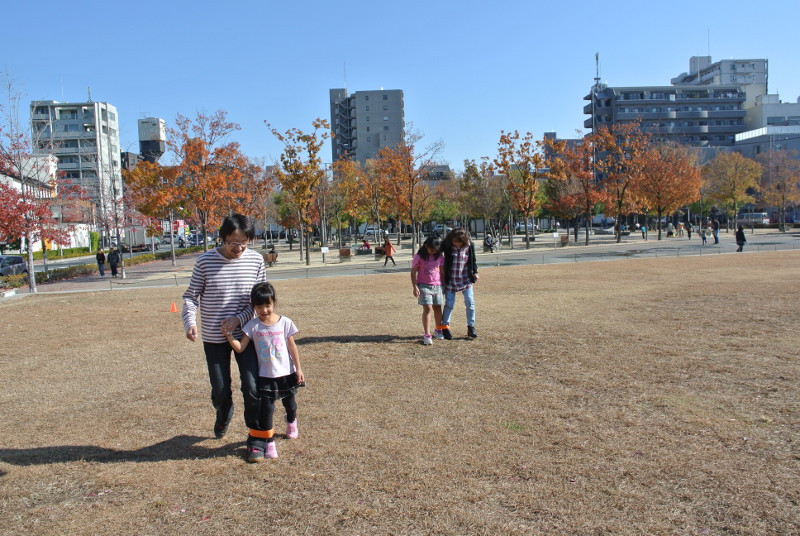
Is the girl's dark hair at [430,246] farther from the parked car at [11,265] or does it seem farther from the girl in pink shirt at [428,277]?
the parked car at [11,265]

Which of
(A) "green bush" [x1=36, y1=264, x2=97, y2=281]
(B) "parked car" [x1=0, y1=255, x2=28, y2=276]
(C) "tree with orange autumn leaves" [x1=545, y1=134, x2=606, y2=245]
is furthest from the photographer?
(C) "tree with orange autumn leaves" [x1=545, y1=134, x2=606, y2=245]

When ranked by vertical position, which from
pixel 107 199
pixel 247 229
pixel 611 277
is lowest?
pixel 611 277

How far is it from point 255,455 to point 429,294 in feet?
13.6

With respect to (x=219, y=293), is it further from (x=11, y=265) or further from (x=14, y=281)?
(x=11, y=265)

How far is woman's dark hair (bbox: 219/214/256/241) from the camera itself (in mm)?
4188

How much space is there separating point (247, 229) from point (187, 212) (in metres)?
27.5

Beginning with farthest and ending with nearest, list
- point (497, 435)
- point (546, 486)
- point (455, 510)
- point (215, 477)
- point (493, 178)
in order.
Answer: point (493, 178), point (497, 435), point (215, 477), point (546, 486), point (455, 510)

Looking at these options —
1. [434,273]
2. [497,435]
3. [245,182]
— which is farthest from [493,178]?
[497,435]

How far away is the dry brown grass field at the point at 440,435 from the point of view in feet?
11.0

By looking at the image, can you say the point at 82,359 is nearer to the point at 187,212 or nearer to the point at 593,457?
the point at 593,457

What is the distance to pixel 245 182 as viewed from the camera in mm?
41125

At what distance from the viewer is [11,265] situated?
2930cm

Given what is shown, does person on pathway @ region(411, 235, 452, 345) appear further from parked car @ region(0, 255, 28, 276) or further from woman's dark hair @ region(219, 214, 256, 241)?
parked car @ region(0, 255, 28, 276)

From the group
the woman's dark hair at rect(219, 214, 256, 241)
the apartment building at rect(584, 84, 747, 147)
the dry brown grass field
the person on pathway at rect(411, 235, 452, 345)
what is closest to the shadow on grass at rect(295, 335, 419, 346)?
the dry brown grass field
